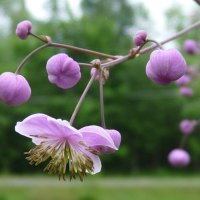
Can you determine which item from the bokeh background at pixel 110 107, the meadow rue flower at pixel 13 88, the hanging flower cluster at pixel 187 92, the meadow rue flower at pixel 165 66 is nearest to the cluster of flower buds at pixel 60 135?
the meadow rue flower at pixel 13 88

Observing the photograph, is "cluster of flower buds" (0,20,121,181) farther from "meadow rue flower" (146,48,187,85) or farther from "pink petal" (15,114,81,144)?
"meadow rue flower" (146,48,187,85)

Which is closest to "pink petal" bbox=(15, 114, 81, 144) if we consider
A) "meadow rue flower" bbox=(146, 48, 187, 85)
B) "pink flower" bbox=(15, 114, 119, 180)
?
"pink flower" bbox=(15, 114, 119, 180)

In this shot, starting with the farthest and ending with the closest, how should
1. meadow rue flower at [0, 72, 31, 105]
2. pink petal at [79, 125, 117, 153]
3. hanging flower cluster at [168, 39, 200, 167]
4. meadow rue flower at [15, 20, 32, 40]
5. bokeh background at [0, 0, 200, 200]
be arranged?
1. bokeh background at [0, 0, 200, 200]
2. hanging flower cluster at [168, 39, 200, 167]
3. meadow rue flower at [15, 20, 32, 40]
4. meadow rue flower at [0, 72, 31, 105]
5. pink petal at [79, 125, 117, 153]

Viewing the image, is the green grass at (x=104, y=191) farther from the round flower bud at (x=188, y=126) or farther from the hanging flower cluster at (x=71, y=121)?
the hanging flower cluster at (x=71, y=121)


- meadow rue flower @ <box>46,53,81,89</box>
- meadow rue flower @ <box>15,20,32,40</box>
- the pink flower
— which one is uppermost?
meadow rue flower @ <box>15,20,32,40</box>

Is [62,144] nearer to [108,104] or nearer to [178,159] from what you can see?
[178,159]

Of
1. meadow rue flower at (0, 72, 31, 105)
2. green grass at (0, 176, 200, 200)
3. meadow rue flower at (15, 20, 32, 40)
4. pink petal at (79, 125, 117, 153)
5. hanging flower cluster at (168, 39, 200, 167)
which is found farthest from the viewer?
green grass at (0, 176, 200, 200)

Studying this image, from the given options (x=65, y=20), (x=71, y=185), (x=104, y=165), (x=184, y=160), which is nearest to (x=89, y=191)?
(x=71, y=185)
